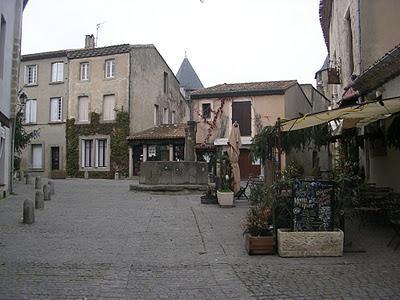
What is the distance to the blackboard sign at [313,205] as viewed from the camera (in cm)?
657

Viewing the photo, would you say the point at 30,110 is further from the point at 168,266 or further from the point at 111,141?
the point at 168,266

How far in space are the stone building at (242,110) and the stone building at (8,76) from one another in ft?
49.1

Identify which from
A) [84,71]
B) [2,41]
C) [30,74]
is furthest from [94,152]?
[2,41]

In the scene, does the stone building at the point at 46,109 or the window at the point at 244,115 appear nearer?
the window at the point at 244,115

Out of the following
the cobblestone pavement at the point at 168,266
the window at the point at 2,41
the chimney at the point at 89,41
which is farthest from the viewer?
the chimney at the point at 89,41

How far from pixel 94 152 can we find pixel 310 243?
2723 cm

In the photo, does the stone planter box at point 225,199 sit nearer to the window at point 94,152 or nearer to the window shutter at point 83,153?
the window at point 94,152

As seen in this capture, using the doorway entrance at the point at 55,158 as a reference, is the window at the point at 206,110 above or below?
above

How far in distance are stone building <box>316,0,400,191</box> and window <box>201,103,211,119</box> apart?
15.2 metres

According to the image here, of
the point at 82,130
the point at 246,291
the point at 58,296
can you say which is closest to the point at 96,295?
the point at 58,296

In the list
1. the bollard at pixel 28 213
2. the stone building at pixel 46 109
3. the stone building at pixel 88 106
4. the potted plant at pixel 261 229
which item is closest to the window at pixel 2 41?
the bollard at pixel 28 213

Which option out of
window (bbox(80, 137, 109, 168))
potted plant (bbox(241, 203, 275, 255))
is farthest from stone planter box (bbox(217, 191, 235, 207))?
window (bbox(80, 137, 109, 168))

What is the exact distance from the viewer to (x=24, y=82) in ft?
113

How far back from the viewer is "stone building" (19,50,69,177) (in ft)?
109
